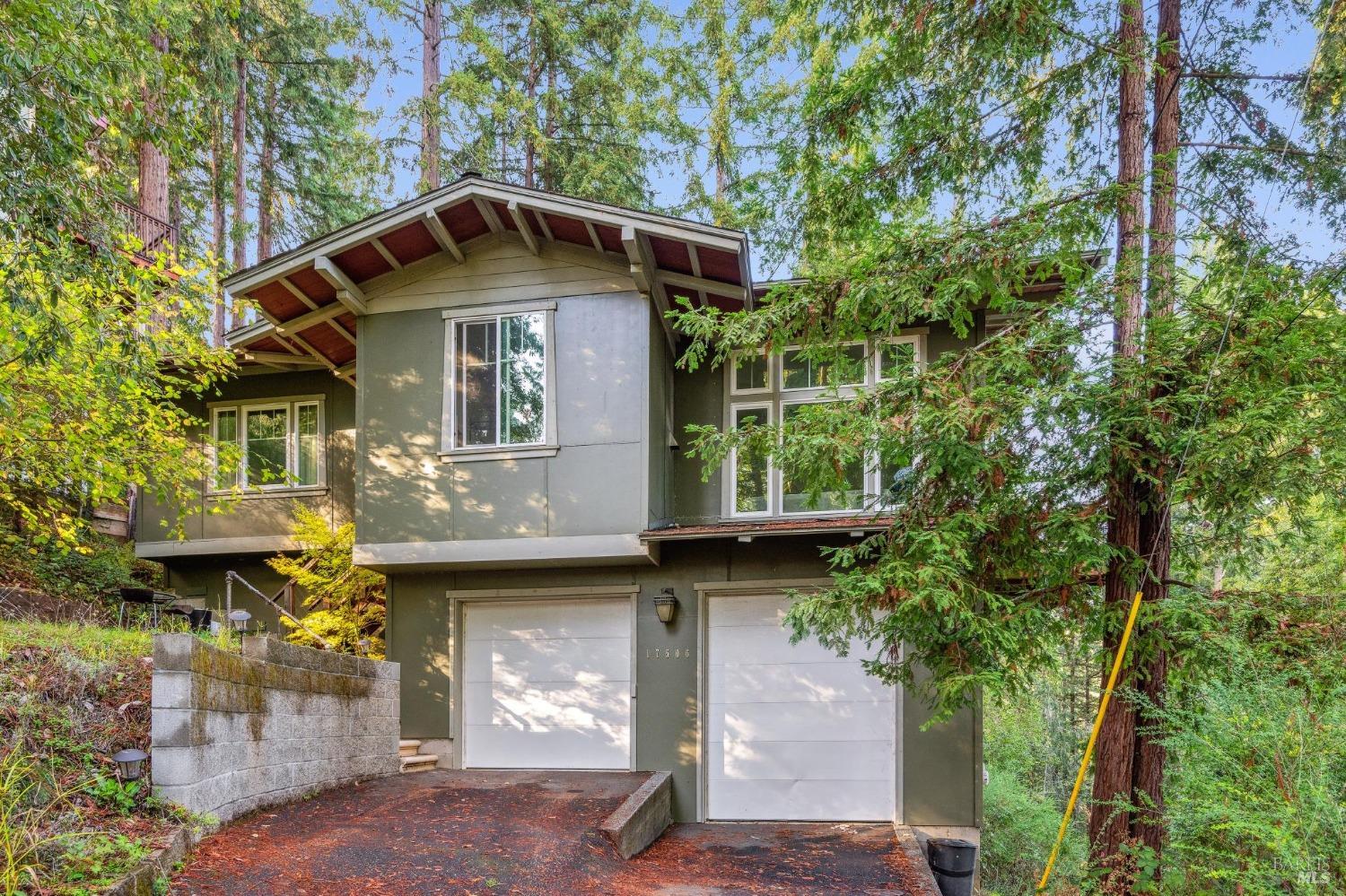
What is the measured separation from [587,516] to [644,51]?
38.0 ft

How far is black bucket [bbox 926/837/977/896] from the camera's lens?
21.2ft

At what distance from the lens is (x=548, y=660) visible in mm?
8719

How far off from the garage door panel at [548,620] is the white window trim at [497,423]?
171 cm

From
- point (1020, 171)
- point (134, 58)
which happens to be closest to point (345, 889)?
point (134, 58)

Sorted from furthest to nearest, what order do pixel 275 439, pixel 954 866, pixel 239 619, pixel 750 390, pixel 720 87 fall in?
pixel 720 87 → pixel 275 439 → pixel 750 390 → pixel 239 619 → pixel 954 866

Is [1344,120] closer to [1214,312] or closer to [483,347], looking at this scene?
[1214,312]

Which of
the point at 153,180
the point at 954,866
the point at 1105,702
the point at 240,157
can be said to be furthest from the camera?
the point at 240,157

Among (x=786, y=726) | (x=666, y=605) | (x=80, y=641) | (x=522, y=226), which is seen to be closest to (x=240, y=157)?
(x=522, y=226)

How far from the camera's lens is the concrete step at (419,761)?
832 cm

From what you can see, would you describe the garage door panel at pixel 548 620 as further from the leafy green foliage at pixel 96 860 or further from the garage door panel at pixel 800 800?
the leafy green foliage at pixel 96 860

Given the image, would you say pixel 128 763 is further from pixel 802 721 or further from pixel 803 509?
pixel 803 509

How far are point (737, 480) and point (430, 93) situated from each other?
392 inches

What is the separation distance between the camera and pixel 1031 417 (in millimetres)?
4992

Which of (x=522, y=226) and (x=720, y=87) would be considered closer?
(x=522, y=226)
